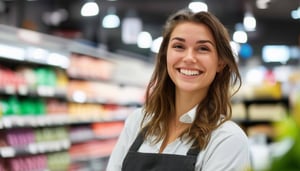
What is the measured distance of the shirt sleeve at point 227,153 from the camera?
1703 millimetres

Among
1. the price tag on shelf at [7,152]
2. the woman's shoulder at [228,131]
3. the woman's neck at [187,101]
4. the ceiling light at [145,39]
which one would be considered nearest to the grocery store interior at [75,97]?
the price tag on shelf at [7,152]

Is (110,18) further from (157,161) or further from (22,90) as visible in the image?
(157,161)

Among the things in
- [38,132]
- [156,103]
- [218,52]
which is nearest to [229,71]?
[218,52]

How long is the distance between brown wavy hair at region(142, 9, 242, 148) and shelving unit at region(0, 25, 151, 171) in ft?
12.9

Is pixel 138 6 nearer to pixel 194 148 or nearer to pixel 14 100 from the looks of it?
pixel 14 100

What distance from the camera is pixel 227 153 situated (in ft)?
5.67

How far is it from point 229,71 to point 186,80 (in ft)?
0.70

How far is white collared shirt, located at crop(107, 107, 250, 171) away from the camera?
1714 millimetres

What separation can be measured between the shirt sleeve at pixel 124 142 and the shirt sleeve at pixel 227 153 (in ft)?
1.22

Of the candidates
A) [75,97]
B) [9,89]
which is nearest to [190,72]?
[9,89]

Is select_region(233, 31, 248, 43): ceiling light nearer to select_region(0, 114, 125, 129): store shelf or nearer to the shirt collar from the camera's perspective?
select_region(0, 114, 125, 129): store shelf

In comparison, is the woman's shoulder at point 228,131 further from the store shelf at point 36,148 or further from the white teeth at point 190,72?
the store shelf at point 36,148

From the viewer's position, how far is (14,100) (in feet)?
20.2

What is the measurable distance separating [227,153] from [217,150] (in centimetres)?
4
